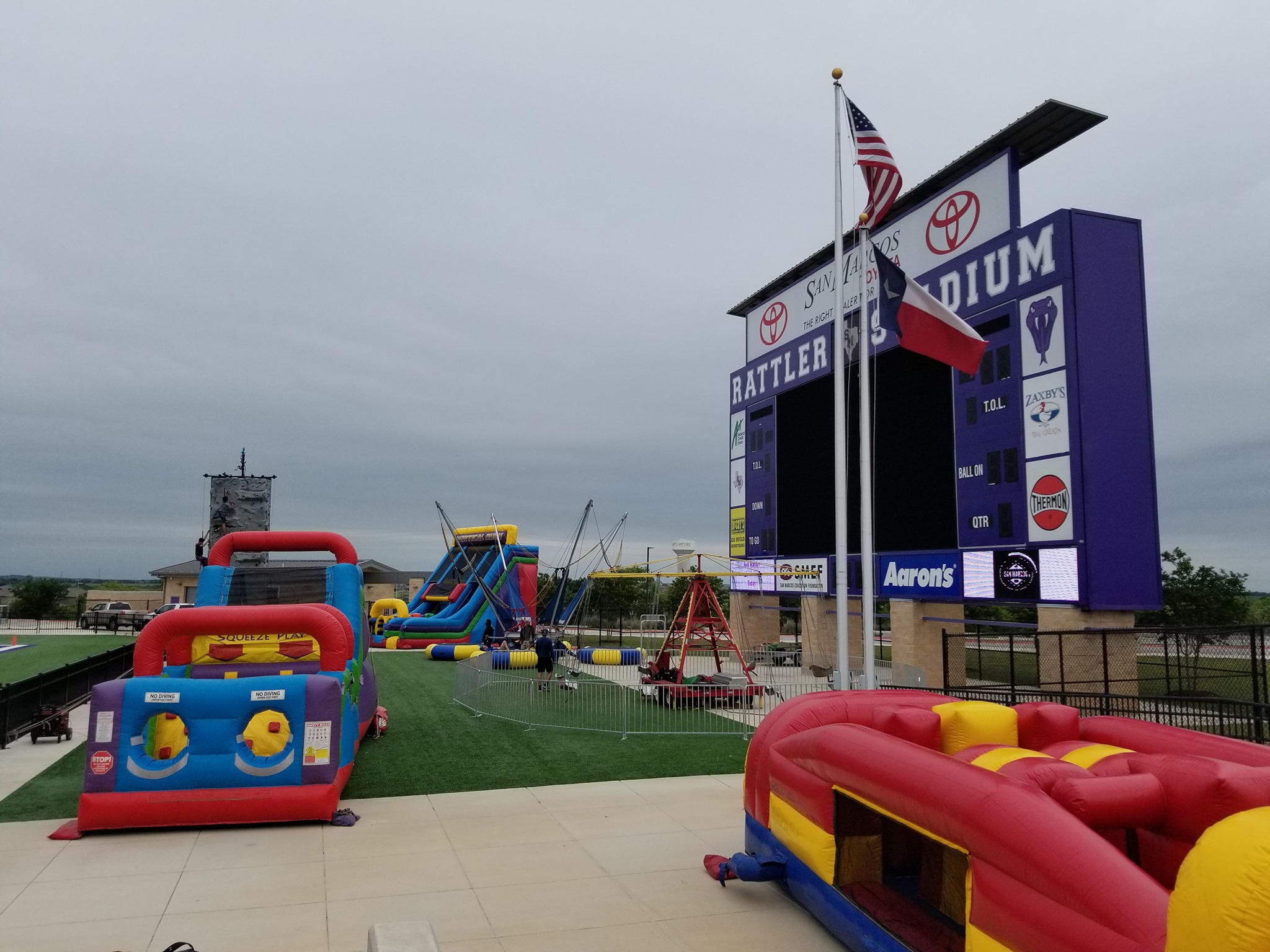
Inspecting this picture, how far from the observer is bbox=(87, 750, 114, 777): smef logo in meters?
9.57

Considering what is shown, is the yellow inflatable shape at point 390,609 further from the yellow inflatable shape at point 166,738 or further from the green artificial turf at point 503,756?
the yellow inflatable shape at point 166,738

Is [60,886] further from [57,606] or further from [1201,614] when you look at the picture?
[57,606]

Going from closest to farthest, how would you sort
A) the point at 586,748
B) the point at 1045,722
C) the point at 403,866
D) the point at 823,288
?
the point at 1045,722
the point at 403,866
the point at 586,748
the point at 823,288

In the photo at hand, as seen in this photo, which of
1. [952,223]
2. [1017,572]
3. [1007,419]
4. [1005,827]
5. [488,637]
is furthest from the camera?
[488,637]

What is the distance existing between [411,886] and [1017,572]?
15.5 meters

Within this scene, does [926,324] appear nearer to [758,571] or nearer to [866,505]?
[866,505]

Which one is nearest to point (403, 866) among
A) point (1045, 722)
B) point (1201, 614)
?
point (1045, 722)

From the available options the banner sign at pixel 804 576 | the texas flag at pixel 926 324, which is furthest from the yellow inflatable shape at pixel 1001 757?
the banner sign at pixel 804 576

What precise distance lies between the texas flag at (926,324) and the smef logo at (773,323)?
62.9 feet

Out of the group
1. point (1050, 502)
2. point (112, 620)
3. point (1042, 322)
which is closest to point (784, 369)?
point (1042, 322)

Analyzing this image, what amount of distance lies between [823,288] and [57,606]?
65.7m

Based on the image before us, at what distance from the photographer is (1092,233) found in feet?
61.4

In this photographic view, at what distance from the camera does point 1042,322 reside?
1903 cm

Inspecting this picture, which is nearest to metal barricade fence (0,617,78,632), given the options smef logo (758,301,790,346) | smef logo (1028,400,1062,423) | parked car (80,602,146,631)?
parked car (80,602,146,631)
